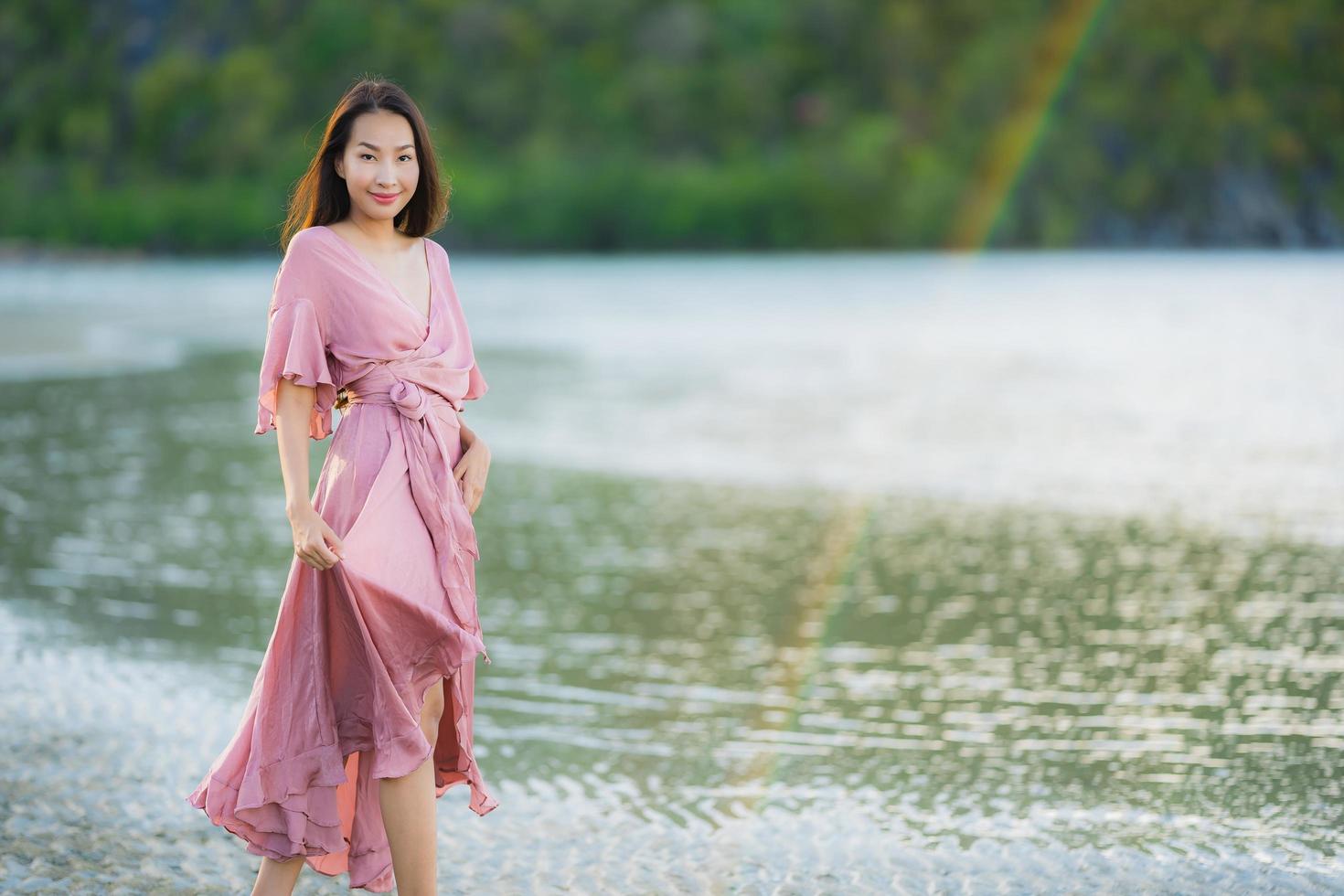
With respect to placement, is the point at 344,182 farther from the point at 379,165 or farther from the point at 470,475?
the point at 470,475

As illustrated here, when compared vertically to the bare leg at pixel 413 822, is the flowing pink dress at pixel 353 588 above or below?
above

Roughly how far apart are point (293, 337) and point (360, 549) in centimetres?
39

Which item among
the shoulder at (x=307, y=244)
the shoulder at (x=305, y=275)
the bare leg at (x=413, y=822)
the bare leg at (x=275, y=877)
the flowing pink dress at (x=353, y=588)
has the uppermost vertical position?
Answer: the shoulder at (x=307, y=244)

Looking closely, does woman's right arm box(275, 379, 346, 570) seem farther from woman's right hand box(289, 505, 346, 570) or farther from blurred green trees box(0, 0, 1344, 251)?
blurred green trees box(0, 0, 1344, 251)

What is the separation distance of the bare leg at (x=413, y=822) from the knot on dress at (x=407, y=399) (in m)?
0.49

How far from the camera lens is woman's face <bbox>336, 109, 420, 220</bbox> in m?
2.96

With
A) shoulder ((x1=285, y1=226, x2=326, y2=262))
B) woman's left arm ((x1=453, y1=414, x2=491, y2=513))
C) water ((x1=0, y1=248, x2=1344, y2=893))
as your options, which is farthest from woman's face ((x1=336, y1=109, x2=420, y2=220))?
water ((x1=0, y1=248, x2=1344, y2=893))

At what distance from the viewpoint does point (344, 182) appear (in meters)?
3.04

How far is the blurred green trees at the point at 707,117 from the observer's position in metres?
74.7

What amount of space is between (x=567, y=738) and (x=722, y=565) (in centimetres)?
285

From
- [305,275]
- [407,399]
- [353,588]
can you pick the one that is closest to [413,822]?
[353,588]

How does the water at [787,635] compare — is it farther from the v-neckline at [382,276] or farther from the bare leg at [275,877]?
the v-neckline at [382,276]

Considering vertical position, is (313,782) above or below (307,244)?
below

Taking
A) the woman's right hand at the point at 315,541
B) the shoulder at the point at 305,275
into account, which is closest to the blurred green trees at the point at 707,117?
the shoulder at the point at 305,275
